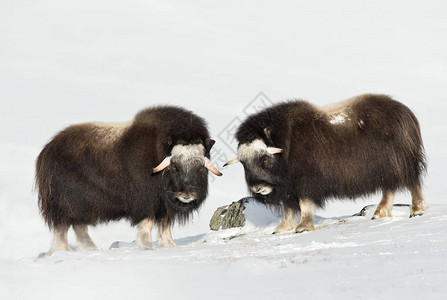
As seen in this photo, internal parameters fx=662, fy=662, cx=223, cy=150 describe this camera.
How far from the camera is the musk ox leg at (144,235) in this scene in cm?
833

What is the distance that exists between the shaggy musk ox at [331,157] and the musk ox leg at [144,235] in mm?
1441

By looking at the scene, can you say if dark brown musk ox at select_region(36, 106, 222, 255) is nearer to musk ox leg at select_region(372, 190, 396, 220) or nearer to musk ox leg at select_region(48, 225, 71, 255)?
musk ox leg at select_region(48, 225, 71, 255)

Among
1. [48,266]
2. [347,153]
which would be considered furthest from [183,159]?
[48,266]

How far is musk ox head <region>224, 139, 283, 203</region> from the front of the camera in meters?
8.70

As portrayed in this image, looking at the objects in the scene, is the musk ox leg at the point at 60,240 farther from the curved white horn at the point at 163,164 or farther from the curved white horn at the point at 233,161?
the curved white horn at the point at 233,161

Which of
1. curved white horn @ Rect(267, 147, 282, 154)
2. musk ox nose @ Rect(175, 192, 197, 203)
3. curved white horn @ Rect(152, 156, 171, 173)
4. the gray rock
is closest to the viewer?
musk ox nose @ Rect(175, 192, 197, 203)

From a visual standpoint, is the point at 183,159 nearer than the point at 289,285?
No

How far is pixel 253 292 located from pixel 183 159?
3.70m

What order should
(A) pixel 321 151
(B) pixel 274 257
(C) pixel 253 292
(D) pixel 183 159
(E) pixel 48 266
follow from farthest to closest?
1. (A) pixel 321 151
2. (D) pixel 183 159
3. (B) pixel 274 257
4. (E) pixel 48 266
5. (C) pixel 253 292

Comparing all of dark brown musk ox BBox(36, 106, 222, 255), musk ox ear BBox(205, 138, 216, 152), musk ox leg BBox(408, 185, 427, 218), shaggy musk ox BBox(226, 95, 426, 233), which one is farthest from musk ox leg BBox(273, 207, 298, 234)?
musk ox leg BBox(408, 185, 427, 218)

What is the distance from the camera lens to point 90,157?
28.7 ft

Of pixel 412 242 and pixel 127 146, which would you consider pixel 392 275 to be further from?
pixel 127 146

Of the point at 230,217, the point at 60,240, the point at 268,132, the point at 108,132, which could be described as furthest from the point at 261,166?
the point at 60,240

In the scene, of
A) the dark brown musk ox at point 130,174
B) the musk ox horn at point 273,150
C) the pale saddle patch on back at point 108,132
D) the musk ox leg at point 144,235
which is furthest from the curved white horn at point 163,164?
the musk ox horn at point 273,150
